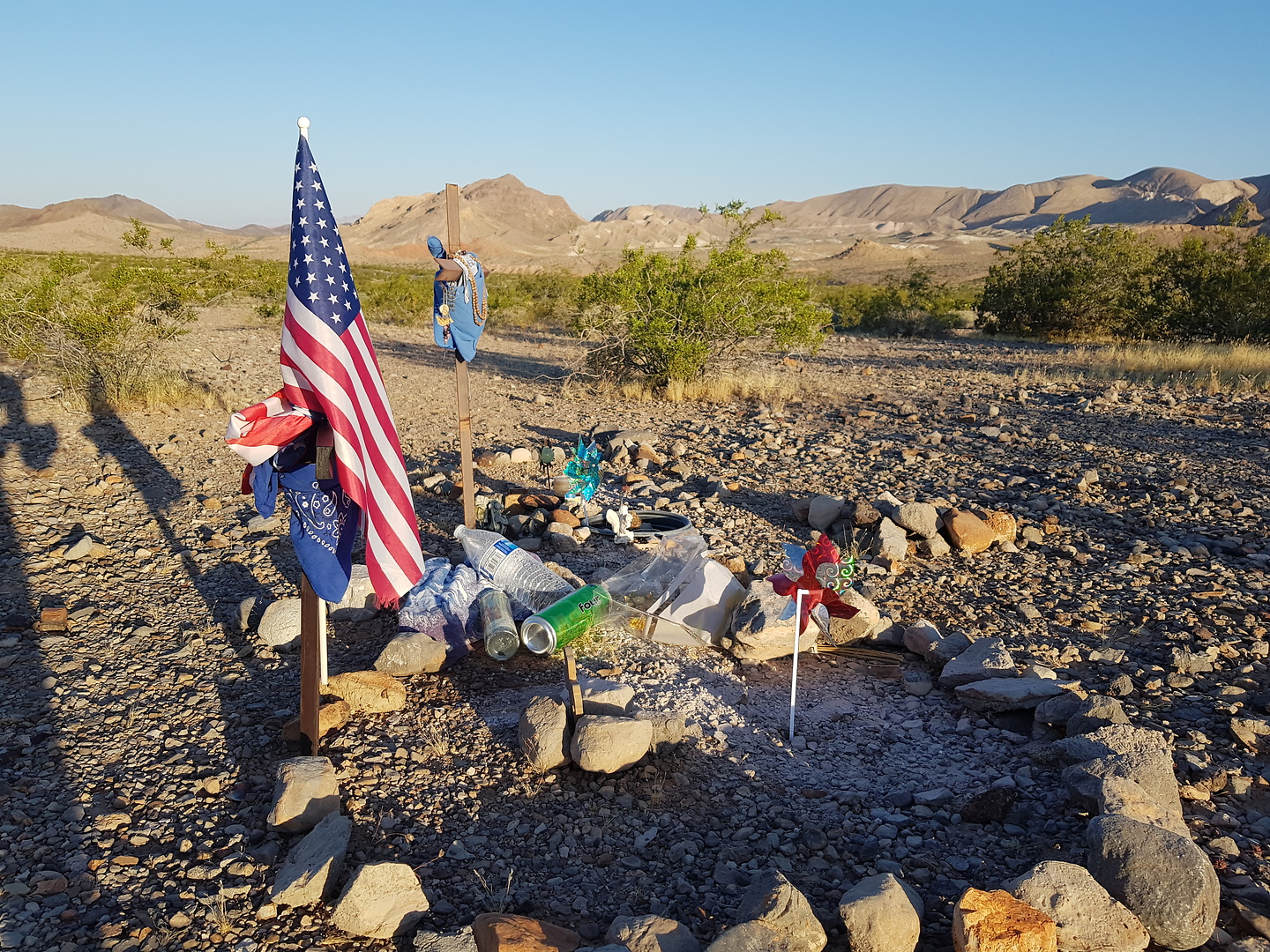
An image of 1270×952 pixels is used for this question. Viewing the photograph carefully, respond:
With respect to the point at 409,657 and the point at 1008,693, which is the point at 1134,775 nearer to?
the point at 1008,693

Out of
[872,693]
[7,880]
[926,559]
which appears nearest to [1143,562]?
[926,559]

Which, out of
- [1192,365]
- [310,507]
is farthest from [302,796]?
[1192,365]

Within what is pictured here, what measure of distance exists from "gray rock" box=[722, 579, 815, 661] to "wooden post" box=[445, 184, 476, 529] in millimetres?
2141

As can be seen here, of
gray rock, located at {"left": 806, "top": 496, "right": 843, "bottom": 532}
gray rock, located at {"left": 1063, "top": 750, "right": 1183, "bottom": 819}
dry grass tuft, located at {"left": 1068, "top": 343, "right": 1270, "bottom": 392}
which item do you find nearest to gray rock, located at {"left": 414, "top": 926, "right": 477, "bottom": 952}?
gray rock, located at {"left": 1063, "top": 750, "right": 1183, "bottom": 819}

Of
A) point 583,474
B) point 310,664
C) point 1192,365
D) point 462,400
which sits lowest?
point 310,664

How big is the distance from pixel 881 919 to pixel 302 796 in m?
2.14

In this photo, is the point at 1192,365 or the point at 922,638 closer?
the point at 922,638

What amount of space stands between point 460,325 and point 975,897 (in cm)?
446

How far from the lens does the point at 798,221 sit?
169125mm

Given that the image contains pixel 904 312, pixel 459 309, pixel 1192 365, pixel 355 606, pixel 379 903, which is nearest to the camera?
pixel 379 903

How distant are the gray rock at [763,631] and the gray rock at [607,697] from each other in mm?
912

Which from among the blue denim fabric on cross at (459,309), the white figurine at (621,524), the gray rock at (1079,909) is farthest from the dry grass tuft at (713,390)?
the gray rock at (1079,909)

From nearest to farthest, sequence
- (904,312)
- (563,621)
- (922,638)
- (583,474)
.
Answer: (563,621) → (922,638) → (583,474) → (904,312)

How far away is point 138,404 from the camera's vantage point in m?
9.86
